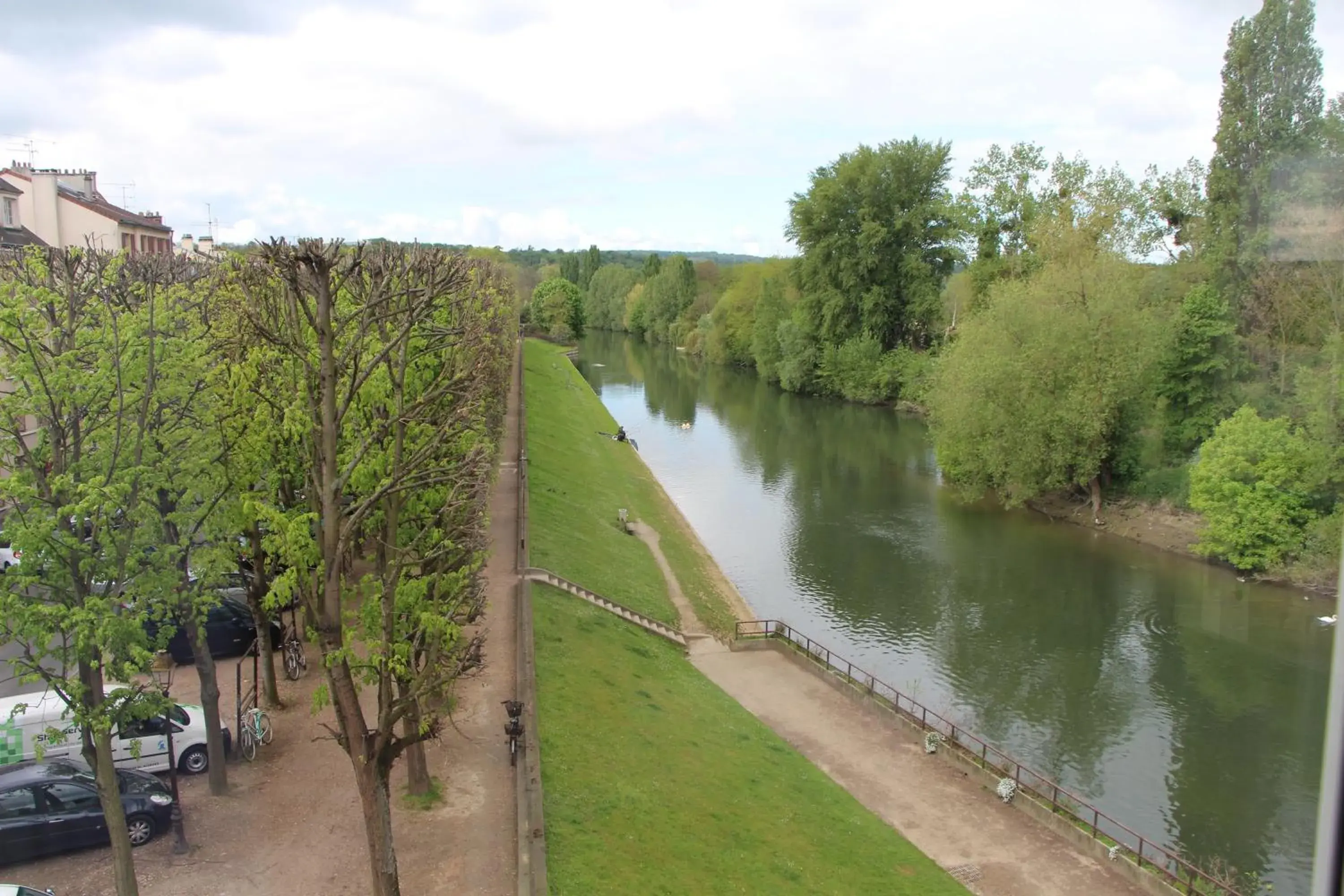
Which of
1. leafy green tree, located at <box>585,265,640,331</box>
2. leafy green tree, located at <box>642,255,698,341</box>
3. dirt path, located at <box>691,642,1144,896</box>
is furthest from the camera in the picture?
leafy green tree, located at <box>585,265,640,331</box>

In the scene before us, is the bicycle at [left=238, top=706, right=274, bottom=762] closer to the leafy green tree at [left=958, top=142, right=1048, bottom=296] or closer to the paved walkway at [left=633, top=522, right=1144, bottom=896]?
the paved walkway at [left=633, top=522, right=1144, bottom=896]

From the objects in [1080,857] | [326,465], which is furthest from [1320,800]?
[1080,857]

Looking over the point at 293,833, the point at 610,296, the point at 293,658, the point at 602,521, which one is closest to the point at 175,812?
the point at 293,833

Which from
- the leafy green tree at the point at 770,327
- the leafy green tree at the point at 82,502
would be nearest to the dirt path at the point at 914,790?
the leafy green tree at the point at 82,502

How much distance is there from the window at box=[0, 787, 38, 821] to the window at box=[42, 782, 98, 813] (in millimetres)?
152

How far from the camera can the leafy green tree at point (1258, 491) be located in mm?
34562

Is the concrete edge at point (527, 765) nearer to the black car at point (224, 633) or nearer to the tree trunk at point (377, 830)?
the tree trunk at point (377, 830)

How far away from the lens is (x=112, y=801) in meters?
11.7

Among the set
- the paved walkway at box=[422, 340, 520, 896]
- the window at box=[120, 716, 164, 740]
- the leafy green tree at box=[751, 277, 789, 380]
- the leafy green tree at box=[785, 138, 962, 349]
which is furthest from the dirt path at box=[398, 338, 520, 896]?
the leafy green tree at box=[751, 277, 789, 380]

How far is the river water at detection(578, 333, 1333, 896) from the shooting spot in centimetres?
2133

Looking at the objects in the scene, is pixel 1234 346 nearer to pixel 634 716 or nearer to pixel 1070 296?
pixel 1070 296

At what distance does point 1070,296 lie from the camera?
4366 cm

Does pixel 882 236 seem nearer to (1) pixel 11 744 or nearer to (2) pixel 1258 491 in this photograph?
(2) pixel 1258 491

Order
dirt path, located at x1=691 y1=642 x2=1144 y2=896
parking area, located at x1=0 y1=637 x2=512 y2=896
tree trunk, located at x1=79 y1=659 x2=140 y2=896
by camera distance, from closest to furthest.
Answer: tree trunk, located at x1=79 y1=659 x2=140 y2=896
parking area, located at x1=0 y1=637 x2=512 y2=896
dirt path, located at x1=691 y1=642 x2=1144 y2=896
